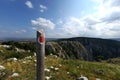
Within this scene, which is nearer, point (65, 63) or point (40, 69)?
point (40, 69)

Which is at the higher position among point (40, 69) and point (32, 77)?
point (40, 69)

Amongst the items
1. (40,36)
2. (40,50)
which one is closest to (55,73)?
(40,50)

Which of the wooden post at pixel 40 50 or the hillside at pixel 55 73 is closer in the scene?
the wooden post at pixel 40 50

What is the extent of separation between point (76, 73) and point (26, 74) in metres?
3.37

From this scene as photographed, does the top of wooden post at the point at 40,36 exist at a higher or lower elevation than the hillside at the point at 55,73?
higher

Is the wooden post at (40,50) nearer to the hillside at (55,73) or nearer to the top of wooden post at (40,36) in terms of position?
the top of wooden post at (40,36)

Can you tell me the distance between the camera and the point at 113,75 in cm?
1491

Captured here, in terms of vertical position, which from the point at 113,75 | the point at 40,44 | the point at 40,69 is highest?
the point at 40,44

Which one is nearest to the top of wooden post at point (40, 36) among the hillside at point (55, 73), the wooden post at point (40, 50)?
the wooden post at point (40, 50)

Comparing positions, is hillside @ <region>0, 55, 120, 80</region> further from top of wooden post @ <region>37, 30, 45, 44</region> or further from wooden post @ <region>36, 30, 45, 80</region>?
top of wooden post @ <region>37, 30, 45, 44</region>

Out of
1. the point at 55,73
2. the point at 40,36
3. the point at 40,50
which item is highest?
the point at 40,36

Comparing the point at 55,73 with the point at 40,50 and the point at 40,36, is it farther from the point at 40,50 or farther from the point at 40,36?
the point at 40,36

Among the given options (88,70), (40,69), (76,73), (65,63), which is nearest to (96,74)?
(88,70)

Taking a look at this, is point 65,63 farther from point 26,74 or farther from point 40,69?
point 40,69
